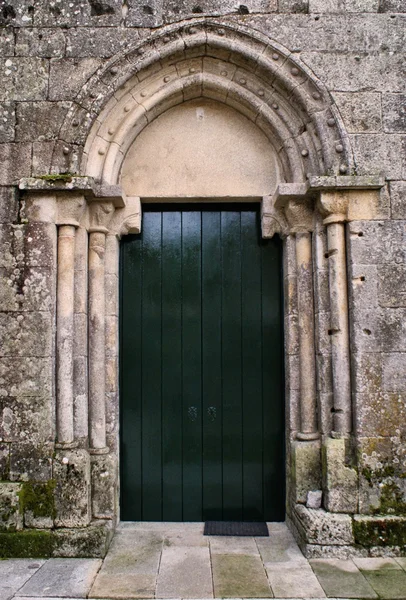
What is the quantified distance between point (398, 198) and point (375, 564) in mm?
2580

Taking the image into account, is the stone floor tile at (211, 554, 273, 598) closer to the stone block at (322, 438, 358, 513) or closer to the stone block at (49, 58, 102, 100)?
the stone block at (322, 438, 358, 513)

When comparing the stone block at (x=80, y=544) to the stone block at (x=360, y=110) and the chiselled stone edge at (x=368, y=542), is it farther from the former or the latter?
the stone block at (x=360, y=110)

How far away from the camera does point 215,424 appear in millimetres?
4266

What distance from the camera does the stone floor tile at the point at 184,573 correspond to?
306 centimetres

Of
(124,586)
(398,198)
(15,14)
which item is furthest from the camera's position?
(15,14)

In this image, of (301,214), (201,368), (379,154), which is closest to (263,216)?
(301,214)

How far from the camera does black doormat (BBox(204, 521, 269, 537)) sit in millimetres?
3975

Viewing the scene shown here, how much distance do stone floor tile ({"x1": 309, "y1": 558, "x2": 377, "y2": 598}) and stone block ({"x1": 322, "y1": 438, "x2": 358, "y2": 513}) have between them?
35cm

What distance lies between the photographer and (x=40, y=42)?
13.1ft

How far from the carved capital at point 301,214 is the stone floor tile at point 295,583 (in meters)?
2.45

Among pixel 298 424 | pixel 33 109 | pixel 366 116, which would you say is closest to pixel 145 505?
pixel 298 424

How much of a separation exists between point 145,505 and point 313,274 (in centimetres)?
231

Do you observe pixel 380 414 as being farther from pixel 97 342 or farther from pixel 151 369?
pixel 97 342

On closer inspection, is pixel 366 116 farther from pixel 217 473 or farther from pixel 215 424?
pixel 217 473
